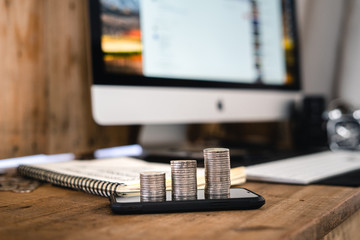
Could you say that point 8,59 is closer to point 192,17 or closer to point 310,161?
point 192,17

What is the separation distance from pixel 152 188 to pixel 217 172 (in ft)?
0.27

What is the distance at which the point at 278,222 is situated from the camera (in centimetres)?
37

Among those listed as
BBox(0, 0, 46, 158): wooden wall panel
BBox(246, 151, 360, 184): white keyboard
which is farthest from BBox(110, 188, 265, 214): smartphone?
BBox(0, 0, 46, 158): wooden wall panel

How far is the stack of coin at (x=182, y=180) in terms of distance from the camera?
44 centimetres

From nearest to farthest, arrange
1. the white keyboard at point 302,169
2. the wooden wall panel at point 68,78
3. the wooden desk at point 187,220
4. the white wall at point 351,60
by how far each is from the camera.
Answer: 1. the wooden desk at point 187,220
2. the white keyboard at point 302,169
3. the wooden wall panel at point 68,78
4. the white wall at point 351,60

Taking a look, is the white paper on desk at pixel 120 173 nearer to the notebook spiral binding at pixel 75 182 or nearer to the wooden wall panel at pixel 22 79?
the notebook spiral binding at pixel 75 182

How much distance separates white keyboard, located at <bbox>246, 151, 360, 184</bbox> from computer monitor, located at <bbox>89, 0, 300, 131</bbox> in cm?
26

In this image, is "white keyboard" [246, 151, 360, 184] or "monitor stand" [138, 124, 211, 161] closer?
"white keyboard" [246, 151, 360, 184]

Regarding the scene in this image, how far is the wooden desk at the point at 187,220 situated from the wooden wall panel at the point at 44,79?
37 centimetres

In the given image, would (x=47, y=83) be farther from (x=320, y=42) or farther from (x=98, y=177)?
(x=320, y=42)

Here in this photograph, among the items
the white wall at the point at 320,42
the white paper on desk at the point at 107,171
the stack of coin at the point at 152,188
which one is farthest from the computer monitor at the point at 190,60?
the white wall at the point at 320,42

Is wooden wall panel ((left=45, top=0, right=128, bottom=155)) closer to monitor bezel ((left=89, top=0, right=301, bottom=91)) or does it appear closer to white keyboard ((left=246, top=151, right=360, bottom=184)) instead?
monitor bezel ((left=89, top=0, right=301, bottom=91))

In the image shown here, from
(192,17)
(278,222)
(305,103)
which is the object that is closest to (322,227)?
(278,222)

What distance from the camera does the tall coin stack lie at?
438mm
